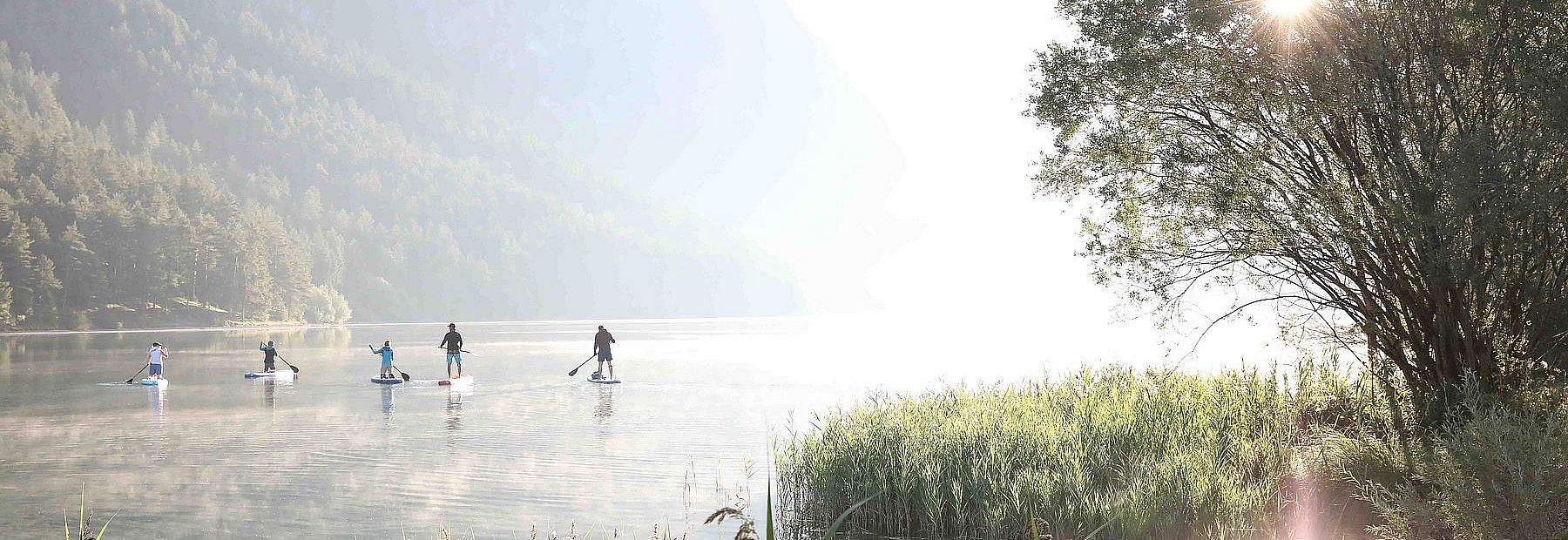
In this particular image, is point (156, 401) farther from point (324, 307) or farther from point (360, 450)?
point (324, 307)

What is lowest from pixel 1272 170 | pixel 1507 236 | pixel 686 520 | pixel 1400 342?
pixel 686 520

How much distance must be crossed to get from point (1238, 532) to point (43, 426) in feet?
66.7

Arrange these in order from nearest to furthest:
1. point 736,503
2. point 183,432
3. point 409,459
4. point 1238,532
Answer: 1. point 1238,532
2. point 736,503
3. point 409,459
4. point 183,432

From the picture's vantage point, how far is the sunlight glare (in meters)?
13.8

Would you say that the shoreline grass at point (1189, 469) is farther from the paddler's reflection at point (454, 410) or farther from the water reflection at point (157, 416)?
the water reflection at point (157, 416)

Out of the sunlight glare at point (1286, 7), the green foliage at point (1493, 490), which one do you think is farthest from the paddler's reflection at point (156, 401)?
the green foliage at point (1493, 490)

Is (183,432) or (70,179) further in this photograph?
(70,179)

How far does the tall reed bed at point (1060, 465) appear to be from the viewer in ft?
34.5

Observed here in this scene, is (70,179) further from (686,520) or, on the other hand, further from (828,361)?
(686,520)

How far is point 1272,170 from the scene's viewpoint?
15.0m

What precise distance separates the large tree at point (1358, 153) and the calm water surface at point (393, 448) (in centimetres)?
700

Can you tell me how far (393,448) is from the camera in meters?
18.5

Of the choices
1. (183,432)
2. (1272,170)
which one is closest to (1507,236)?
(1272,170)

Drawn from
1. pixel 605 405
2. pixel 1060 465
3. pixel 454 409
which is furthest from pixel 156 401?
pixel 1060 465
